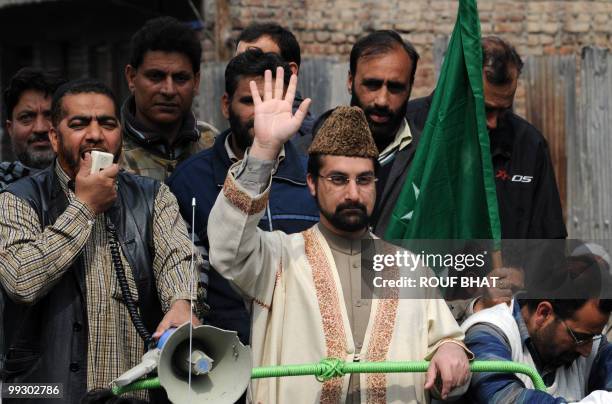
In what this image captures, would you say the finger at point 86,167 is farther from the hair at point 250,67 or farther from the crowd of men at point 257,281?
the hair at point 250,67

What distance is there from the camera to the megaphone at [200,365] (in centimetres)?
461

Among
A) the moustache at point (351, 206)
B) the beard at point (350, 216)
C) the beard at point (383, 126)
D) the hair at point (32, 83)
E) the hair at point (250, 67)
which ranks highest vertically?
the hair at point (32, 83)

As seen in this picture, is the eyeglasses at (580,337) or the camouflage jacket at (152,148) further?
the camouflage jacket at (152,148)

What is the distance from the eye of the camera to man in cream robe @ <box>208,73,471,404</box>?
4.81m

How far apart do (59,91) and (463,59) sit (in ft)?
5.62

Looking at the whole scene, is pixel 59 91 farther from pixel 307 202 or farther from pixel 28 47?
pixel 28 47

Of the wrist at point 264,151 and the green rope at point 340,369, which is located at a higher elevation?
the wrist at point 264,151

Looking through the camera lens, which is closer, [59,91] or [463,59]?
[59,91]

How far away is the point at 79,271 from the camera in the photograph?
16.6 ft

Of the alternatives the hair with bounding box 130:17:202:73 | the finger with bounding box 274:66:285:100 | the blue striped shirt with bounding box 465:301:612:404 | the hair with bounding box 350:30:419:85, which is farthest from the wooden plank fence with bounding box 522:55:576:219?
the finger with bounding box 274:66:285:100

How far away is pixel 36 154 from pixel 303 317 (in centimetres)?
203

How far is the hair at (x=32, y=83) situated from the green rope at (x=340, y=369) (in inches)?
88.5

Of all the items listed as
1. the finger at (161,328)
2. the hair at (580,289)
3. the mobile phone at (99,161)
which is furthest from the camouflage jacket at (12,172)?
the hair at (580,289)

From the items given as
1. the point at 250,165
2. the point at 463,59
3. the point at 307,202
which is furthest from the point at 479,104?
the point at 250,165
